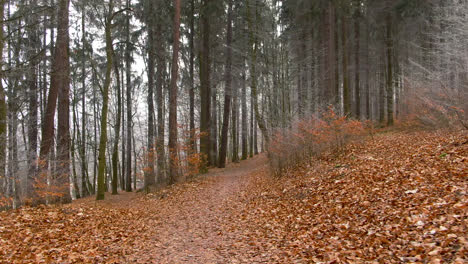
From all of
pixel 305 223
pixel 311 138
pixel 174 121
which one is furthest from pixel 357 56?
pixel 305 223

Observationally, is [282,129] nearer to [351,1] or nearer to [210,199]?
[210,199]

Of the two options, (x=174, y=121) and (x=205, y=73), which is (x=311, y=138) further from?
(x=205, y=73)

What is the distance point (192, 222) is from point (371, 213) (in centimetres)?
413

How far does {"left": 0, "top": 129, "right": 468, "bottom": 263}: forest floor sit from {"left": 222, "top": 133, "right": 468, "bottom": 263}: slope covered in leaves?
2 centimetres

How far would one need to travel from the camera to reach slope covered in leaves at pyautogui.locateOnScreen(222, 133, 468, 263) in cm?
356

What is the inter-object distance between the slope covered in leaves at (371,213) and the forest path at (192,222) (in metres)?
0.48

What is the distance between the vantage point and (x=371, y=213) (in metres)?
4.82

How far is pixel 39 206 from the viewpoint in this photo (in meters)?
7.32

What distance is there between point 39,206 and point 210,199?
15.6 feet

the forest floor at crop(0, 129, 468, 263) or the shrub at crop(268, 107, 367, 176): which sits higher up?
the shrub at crop(268, 107, 367, 176)

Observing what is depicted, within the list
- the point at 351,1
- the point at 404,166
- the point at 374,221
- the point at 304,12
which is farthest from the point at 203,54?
the point at 374,221

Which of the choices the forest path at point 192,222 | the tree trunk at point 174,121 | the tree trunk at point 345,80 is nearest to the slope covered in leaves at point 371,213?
the forest path at point 192,222

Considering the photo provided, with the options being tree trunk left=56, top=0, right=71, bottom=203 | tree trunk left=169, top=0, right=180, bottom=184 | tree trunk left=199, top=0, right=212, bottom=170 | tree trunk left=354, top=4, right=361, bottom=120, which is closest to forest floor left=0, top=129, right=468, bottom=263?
tree trunk left=56, top=0, right=71, bottom=203

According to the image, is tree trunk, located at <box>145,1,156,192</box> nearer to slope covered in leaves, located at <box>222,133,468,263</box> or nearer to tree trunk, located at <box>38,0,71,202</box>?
tree trunk, located at <box>38,0,71,202</box>
